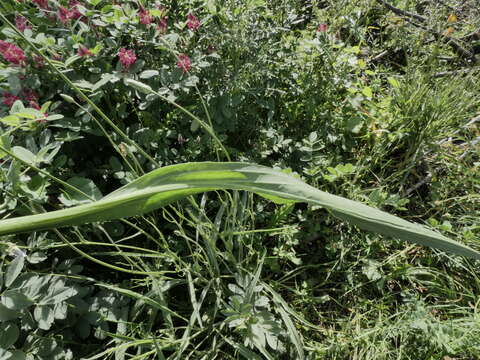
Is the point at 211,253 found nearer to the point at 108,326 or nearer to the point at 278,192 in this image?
the point at 108,326

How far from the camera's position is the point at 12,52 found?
0.88 metres

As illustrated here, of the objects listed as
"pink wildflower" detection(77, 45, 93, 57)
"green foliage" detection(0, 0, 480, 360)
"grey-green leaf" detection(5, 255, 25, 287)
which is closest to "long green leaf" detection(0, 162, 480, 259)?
"green foliage" detection(0, 0, 480, 360)

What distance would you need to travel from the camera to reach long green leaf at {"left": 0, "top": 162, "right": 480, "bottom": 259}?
485 mm

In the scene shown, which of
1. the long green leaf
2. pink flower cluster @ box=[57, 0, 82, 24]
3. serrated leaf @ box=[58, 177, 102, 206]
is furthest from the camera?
pink flower cluster @ box=[57, 0, 82, 24]

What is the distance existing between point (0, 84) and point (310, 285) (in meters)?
1.08

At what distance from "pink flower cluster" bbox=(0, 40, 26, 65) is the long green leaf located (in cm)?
60

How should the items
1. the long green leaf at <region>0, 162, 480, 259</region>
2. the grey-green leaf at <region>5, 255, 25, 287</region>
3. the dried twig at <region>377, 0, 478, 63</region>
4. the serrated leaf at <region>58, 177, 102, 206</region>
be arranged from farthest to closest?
the dried twig at <region>377, 0, 478, 63</region>
the serrated leaf at <region>58, 177, 102, 206</region>
the grey-green leaf at <region>5, 255, 25, 287</region>
the long green leaf at <region>0, 162, 480, 259</region>

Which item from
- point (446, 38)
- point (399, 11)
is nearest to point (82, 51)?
point (399, 11)

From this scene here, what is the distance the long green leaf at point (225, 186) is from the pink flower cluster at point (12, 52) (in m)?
0.60

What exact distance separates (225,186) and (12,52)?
2.37ft

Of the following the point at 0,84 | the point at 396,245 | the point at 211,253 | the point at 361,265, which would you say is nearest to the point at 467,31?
the point at 396,245

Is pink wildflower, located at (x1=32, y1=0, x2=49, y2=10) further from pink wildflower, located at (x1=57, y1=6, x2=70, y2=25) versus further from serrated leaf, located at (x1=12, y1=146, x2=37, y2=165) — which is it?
serrated leaf, located at (x1=12, y1=146, x2=37, y2=165)

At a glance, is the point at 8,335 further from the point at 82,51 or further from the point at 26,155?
the point at 82,51

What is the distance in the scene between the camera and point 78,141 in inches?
42.8
